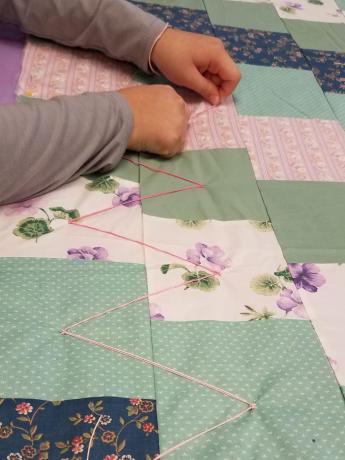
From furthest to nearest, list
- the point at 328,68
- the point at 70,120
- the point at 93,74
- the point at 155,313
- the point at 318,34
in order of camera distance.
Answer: the point at 318,34 < the point at 328,68 < the point at 93,74 < the point at 70,120 < the point at 155,313

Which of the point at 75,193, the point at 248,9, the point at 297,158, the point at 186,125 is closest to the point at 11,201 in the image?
the point at 75,193

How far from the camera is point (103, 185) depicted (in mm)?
761

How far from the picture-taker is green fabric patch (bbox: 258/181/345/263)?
2.33 ft

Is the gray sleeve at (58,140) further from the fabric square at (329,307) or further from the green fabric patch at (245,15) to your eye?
the green fabric patch at (245,15)

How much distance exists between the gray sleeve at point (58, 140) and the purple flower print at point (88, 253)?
0.11 m

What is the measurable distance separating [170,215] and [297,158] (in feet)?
0.86

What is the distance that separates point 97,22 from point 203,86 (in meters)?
0.23

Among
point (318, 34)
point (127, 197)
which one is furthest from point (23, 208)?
point (318, 34)

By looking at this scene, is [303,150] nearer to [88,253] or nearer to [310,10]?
[88,253]

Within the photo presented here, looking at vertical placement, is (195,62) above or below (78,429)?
above

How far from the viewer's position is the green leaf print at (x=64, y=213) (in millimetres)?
700

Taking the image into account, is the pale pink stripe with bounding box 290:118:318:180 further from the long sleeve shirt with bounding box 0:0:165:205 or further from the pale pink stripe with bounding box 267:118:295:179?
the long sleeve shirt with bounding box 0:0:165:205

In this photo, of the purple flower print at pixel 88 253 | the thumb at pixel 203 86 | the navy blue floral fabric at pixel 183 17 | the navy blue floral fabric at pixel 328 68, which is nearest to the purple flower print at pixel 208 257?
the purple flower print at pixel 88 253

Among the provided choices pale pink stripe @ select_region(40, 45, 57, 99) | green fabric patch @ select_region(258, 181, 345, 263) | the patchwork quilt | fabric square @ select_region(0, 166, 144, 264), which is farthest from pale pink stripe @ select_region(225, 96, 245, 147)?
pale pink stripe @ select_region(40, 45, 57, 99)
